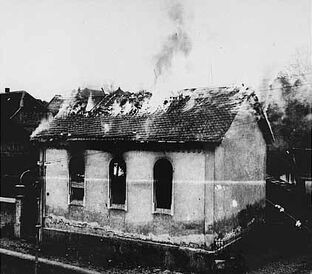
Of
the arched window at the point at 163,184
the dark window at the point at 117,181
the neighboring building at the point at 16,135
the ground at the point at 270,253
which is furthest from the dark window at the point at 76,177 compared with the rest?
→ the neighboring building at the point at 16,135

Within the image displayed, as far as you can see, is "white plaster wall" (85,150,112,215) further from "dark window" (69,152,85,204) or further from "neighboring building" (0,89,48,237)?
"neighboring building" (0,89,48,237)

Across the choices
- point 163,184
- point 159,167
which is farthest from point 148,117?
point 163,184

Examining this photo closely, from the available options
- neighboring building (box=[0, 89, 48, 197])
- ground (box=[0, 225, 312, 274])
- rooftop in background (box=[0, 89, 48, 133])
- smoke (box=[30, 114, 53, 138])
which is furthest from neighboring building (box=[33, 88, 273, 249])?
rooftop in background (box=[0, 89, 48, 133])

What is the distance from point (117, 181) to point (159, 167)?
1990mm

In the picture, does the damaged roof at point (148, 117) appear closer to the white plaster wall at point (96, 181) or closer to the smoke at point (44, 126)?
the smoke at point (44, 126)

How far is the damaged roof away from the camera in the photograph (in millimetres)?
13984

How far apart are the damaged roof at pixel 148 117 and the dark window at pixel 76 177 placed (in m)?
0.86

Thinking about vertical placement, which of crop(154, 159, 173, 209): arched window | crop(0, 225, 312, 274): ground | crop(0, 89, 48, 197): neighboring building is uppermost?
crop(0, 89, 48, 197): neighboring building

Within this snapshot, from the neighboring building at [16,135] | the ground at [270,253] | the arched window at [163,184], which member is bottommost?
the ground at [270,253]

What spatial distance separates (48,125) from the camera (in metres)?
17.8

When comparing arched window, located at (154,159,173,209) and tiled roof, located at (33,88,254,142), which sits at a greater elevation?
tiled roof, located at (33,88,254,142)

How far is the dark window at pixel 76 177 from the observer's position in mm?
16234

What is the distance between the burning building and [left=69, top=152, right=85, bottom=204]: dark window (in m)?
0.04

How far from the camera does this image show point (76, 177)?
1642cm
